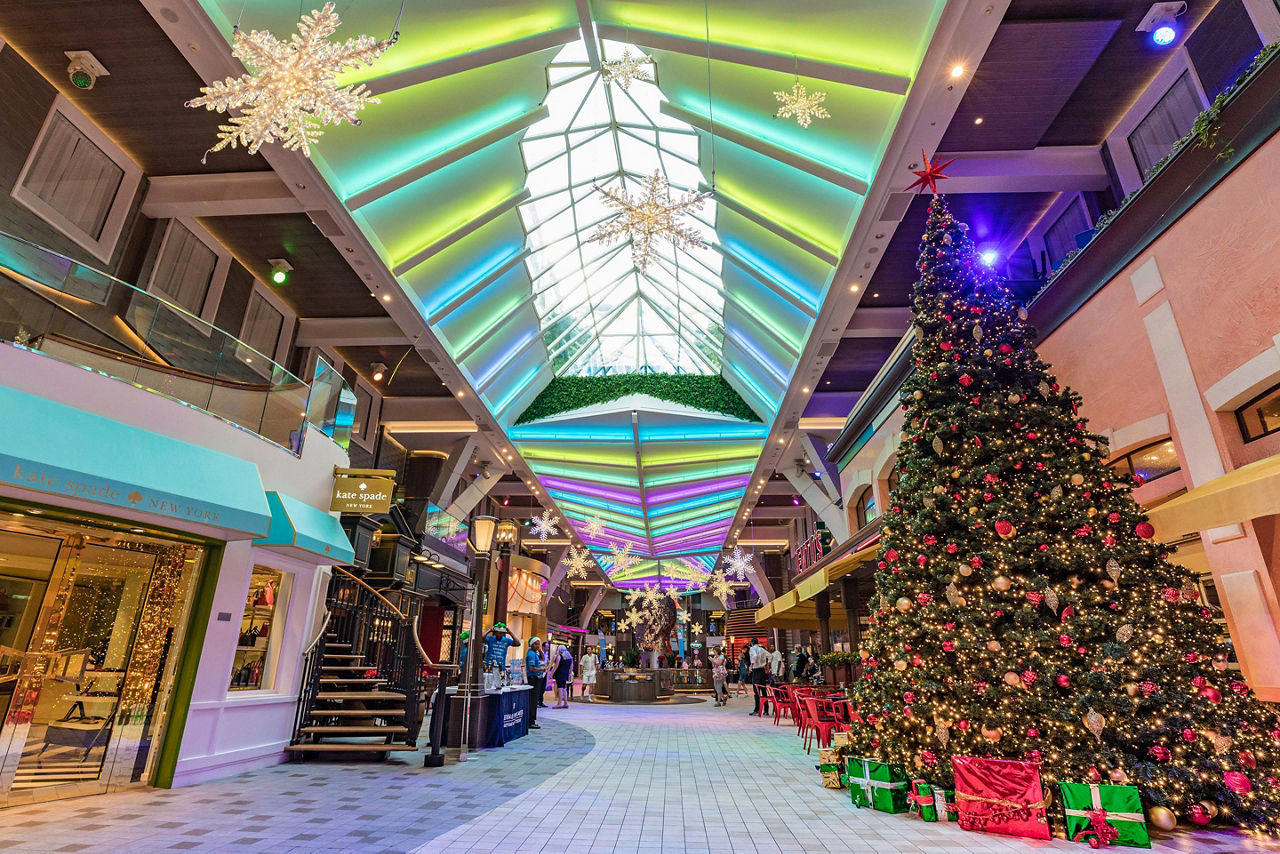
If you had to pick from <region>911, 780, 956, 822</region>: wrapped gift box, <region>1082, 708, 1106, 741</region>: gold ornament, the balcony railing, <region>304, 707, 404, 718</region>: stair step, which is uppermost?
the balcony railing

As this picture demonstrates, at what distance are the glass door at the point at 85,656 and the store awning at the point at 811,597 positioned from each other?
7766mm

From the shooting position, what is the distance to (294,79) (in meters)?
4.25

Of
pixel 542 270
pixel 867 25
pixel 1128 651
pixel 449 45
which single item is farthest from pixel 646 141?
pixel 1128 651

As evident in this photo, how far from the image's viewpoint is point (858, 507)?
14.8 m

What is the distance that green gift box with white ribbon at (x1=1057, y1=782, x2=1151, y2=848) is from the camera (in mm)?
3936

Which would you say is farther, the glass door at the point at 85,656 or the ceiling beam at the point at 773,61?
the ceiling beam at the point at 773,61

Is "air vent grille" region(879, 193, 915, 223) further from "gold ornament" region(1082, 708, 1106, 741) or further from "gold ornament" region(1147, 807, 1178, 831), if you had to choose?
"gold ornament" region(1147, 807, 1178, 831)

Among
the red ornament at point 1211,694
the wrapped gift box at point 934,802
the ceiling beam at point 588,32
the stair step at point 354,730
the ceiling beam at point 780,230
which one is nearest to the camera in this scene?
the red ornament at point 1211,694

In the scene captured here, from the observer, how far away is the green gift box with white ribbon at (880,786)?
495 cm

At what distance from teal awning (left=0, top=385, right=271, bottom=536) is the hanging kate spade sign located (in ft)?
6.33

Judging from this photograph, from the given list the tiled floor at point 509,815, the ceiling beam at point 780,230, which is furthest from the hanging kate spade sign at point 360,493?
the ceiling beam at point 780,230

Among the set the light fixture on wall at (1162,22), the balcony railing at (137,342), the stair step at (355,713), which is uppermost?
the light fixture on wall at (1162,22)

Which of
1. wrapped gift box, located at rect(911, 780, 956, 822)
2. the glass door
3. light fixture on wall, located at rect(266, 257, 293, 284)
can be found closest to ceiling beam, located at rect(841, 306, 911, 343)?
wrapped gift box, located at rect(911, 780, 956, 822)

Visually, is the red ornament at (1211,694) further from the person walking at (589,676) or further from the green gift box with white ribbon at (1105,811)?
the person walking at (589,676)
